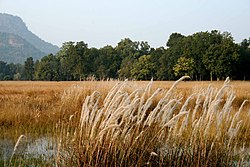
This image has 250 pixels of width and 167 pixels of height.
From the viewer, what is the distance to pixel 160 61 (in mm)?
80562

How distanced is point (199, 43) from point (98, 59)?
30529 mm

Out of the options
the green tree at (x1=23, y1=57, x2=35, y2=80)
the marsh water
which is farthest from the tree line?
the marsh water

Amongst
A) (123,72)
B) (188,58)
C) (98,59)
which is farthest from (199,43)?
(98,59)

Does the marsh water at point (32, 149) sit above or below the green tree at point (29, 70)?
below

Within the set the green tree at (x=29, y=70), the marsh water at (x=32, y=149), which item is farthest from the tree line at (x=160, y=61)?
the marsh water at (x=32, y=149)

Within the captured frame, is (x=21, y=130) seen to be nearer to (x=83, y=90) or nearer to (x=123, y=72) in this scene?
(x=83, y=90)

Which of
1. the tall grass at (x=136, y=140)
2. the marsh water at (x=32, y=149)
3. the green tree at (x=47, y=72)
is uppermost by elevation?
the green tree at (x=47, y=72)

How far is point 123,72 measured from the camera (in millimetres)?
83188

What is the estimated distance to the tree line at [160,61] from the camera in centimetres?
6750

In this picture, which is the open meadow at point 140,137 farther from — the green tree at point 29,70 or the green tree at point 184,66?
the green tree at point 29,70

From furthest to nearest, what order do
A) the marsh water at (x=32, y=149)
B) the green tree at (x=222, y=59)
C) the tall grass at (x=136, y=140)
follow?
1. the green tree at (x=222, y=59)
2. the marsh water at (x=32, y=149)
3. the tall grass at (x=136, y=140)

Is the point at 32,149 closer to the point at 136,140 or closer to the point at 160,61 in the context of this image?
the point at 136,140

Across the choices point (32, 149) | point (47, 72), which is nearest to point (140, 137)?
point (32, 149)

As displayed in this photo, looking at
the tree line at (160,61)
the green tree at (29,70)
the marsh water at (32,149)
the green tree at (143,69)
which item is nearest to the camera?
the marsh water at (32,149)
